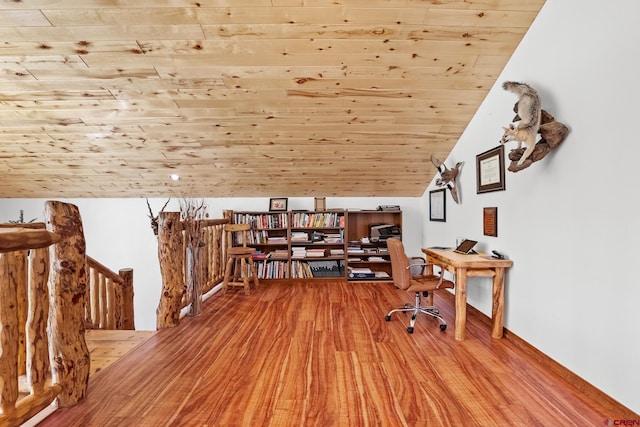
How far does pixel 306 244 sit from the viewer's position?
5031 mm

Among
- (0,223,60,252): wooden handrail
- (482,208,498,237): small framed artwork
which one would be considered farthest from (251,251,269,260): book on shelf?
(0,223,60,252): wooden handrail

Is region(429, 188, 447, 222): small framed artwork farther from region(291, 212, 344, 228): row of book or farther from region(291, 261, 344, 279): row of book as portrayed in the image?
region(291, 261, 344, 279): row of book

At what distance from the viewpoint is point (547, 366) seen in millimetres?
2270

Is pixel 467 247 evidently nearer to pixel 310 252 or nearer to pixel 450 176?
pixel 450 176

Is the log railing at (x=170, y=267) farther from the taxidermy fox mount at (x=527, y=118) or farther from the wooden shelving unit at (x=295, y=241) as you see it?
the taxidermy fox mount at (x=527, y=118)

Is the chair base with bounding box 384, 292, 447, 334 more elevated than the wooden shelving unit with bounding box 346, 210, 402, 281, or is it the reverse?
the wooden shelving unit with bounding box 346, 210, 402, 281

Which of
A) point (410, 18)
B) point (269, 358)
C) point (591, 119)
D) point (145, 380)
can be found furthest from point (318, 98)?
point (145, 380)

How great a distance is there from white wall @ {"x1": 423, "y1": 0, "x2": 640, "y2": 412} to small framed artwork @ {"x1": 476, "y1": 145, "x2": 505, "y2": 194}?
129mm

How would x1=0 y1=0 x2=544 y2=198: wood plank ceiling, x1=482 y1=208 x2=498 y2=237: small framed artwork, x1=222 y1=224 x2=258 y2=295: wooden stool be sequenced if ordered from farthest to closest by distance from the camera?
x1=222 y1=224 x2=258 y2=295: wooden stool, x1=482 y1=208 x2=498 y2=237: small framed artwork, x1=0 y1=0 x2=544 y2=198: wood plank ceiling

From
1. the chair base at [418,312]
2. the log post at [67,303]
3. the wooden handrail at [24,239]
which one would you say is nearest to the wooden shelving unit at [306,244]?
the chair base at [418,312]

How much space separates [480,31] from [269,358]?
3202 millimetres

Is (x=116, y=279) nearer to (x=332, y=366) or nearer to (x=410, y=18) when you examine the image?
(x=332, y=366)

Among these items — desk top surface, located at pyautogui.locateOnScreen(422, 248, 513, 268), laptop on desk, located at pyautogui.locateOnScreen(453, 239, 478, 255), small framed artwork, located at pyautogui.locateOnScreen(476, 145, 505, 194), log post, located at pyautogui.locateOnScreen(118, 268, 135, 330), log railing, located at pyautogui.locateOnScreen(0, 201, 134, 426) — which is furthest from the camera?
log post, located at pyautogui.locateOnScreen(118, 268, 135, 330)

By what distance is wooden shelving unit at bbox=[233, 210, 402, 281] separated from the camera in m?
4.94
